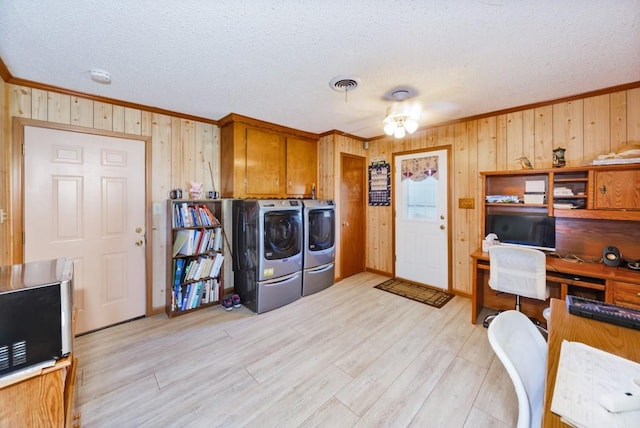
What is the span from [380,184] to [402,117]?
1.97 metres

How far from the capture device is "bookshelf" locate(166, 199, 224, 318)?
285 centimetres

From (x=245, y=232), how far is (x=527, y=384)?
9.16 feet

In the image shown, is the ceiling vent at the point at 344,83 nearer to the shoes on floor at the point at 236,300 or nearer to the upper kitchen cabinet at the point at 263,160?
the upper kitchen cabinet at the point at 263,160

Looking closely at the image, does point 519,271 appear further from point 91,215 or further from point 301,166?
point 91,215

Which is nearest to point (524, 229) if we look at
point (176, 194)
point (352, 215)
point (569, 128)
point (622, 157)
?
point (622, 157)

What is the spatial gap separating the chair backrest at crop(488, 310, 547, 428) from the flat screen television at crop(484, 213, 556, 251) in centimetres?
205

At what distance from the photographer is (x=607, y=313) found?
1.29 meters

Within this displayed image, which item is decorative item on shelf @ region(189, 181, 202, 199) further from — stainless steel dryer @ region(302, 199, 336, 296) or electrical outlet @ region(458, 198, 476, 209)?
electrical outlet @ region(458, 198, 476, 209)

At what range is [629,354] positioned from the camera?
3.34 ft

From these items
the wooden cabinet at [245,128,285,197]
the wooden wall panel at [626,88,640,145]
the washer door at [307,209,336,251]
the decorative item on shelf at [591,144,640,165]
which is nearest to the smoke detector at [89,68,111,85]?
the wooden cabinet at [245,128,285,197]

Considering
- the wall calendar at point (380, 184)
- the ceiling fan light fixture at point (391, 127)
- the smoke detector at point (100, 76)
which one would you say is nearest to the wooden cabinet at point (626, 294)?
→ the ceiling fan light fixture at point (391, 127)

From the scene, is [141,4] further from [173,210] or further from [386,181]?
[386,181]

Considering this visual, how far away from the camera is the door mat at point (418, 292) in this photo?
10.8 feet

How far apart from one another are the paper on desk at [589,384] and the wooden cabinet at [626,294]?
1503 millimetres
